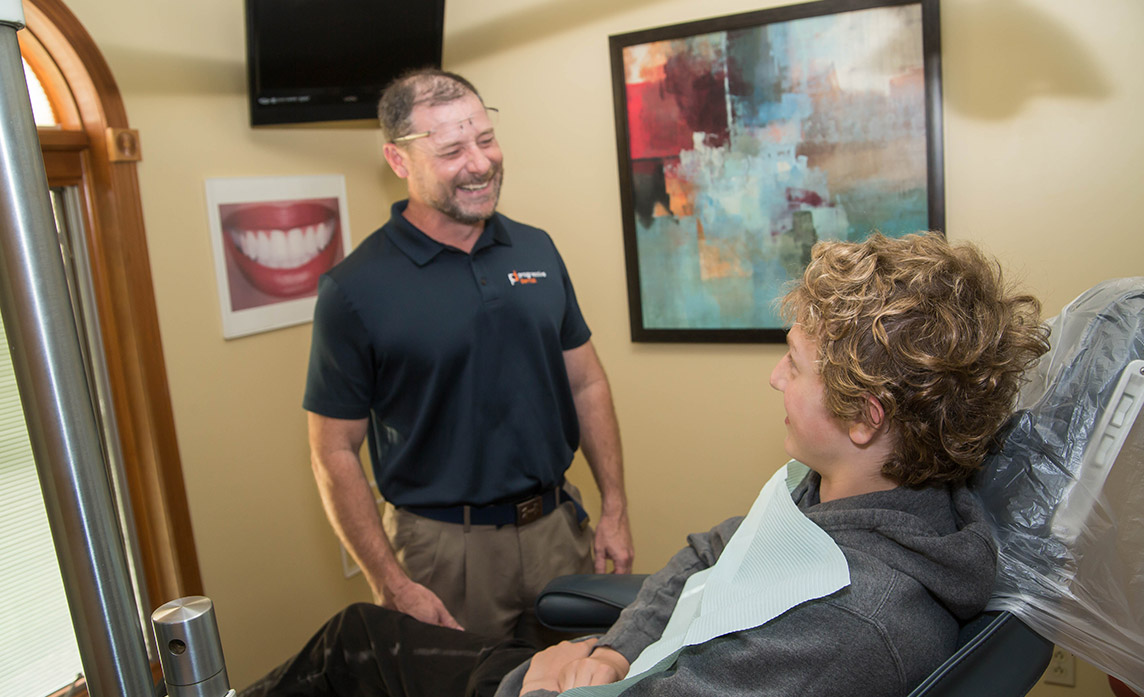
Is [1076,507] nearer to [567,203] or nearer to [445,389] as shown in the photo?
[445,389]

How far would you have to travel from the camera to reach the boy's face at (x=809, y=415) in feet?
3.89

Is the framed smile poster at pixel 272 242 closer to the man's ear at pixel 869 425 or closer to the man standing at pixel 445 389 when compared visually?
the man standing at pixel 445 389

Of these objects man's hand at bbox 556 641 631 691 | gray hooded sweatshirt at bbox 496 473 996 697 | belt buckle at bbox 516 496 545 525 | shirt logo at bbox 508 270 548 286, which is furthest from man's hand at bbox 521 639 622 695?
shirt logo at bbox 508 270 548 286

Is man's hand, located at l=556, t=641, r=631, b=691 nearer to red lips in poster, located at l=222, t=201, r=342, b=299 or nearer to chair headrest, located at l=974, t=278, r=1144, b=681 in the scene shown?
chair headrest, located at l=974, t=278, r=1144, b=681

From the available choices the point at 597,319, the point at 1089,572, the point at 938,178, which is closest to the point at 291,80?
the point at 597,319

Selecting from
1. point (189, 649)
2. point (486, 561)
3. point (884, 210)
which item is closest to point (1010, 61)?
point (884, 210)

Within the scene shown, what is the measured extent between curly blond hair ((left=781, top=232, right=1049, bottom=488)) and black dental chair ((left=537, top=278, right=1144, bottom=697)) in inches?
2.7

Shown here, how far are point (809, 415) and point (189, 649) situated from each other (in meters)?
0.89

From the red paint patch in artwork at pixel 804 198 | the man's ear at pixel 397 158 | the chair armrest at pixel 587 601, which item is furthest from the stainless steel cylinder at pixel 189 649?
the red paint patch in artwork at pixel 804 198

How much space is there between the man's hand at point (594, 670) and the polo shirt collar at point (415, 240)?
1013 millimetres

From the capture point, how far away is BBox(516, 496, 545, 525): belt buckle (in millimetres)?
2021

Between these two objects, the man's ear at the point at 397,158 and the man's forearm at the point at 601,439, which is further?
the man's forearm at the point at 601,439

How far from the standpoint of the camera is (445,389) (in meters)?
1.94

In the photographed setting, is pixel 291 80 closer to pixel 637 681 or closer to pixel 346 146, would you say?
pixel 346 146
